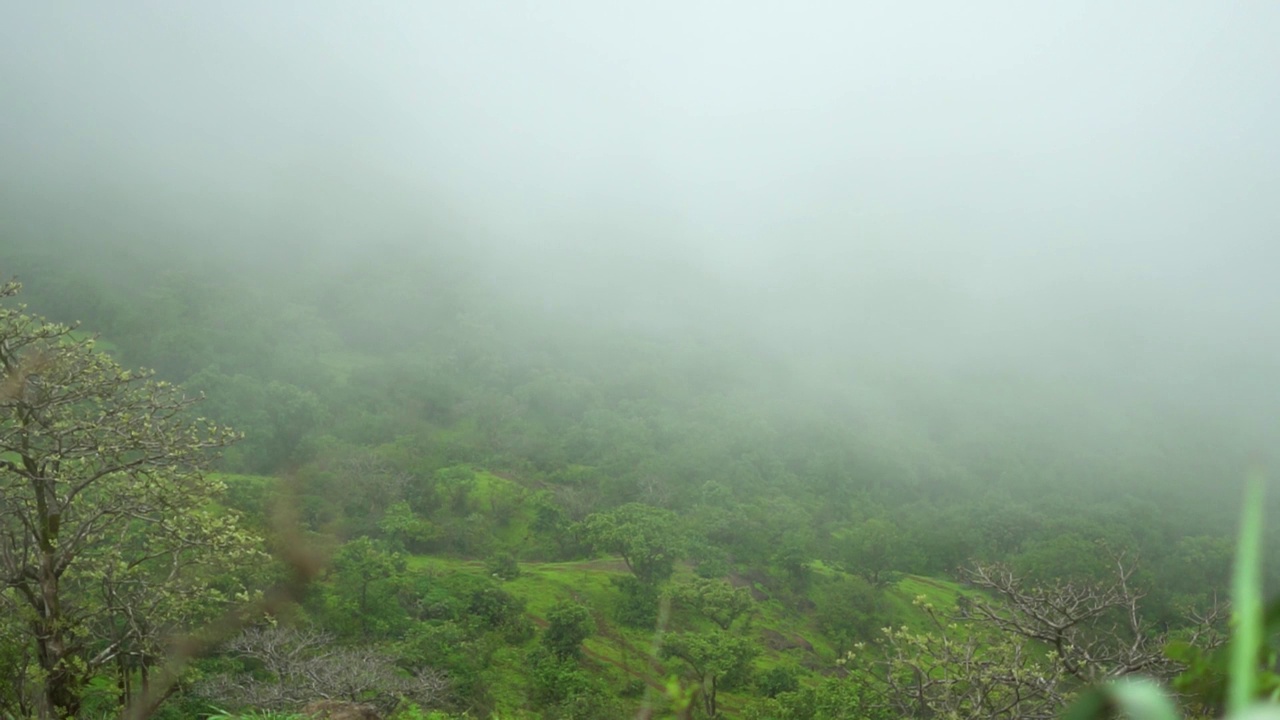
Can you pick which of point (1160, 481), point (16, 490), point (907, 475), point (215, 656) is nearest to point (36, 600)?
point (16, 490)

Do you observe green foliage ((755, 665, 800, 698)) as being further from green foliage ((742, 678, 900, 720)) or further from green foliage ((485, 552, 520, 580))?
green foliage ((485, 552, 520, 580))

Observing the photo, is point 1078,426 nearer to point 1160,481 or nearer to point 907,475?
point 1160,481

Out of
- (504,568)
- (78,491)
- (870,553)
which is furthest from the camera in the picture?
(870,553)

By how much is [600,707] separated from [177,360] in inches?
3269

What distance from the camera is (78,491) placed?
996 centimetres

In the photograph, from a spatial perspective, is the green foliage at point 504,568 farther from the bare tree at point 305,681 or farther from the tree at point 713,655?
the bare tree at point 305,681

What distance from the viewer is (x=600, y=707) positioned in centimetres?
2611

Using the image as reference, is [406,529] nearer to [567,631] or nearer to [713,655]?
[567,631]

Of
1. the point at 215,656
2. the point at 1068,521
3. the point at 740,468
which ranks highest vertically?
the point at 215,656

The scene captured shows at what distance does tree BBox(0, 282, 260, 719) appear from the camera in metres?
9.43

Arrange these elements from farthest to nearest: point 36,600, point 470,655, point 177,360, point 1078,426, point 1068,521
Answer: point 1078,426 < point 177,360 < point 1068,521 < point 470,655 < point 36,600

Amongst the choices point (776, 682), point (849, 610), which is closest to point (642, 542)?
point (776, 682)

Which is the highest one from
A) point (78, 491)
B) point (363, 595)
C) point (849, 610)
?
point (78, 491)

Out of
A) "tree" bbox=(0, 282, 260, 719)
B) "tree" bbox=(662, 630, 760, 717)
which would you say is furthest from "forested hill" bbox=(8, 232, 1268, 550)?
"tree" bbox=(0, 282, 260, 719)
